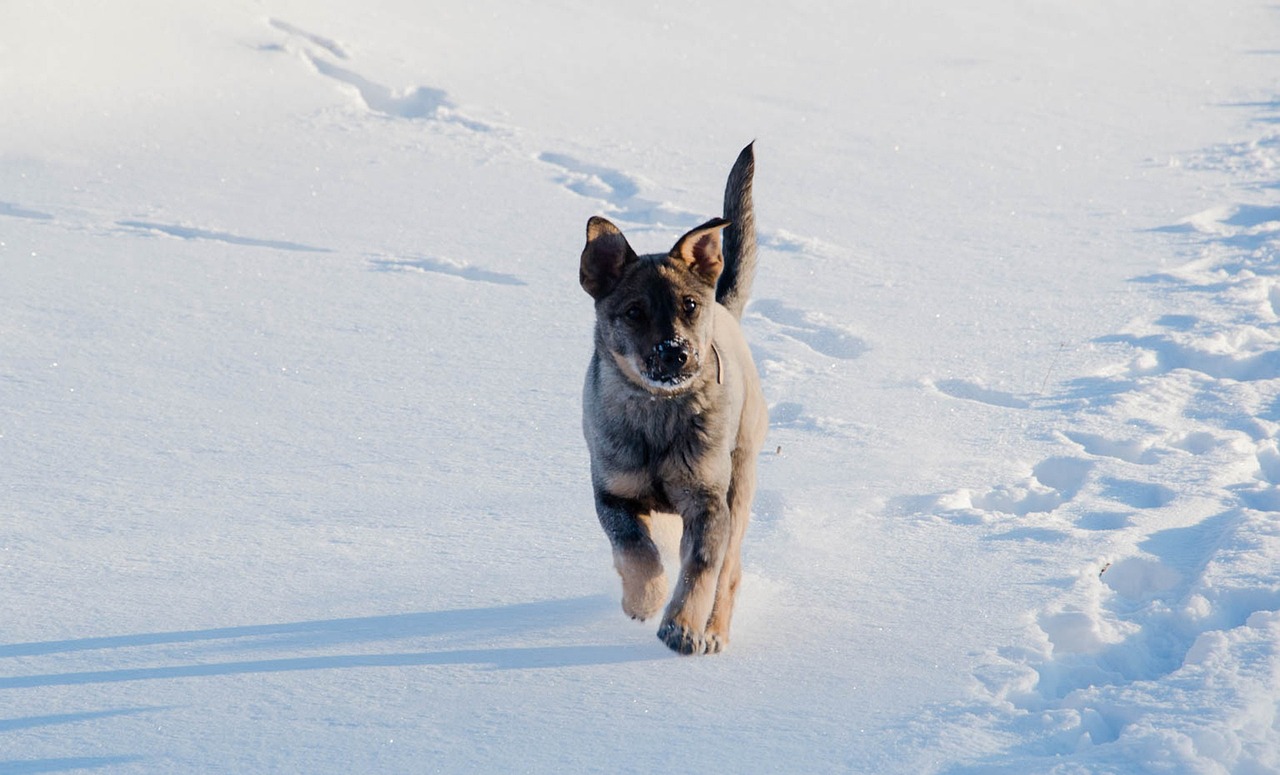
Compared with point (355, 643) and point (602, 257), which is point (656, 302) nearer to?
point (602, 257)

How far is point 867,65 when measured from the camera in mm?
15391

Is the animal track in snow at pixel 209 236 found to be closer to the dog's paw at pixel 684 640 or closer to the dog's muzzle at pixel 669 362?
the dog's muzzle at pixel 669 362

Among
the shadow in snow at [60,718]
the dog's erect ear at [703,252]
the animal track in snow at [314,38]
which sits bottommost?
the animal track in snow at [314,38]

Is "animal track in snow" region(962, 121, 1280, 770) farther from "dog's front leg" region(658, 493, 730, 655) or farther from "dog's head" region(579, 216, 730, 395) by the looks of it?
"dog's head" region(579, 216, 730, 395)

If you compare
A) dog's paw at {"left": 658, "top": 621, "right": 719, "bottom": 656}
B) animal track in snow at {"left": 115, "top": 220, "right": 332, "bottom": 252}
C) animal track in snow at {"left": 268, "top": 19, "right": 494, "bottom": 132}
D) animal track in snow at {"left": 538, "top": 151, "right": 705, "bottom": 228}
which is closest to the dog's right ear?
dog's paw at {"left": 658, "top": 621, "right": 719, "bottom": 656}

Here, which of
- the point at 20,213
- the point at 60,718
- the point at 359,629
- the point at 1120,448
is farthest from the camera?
the point at 20,213

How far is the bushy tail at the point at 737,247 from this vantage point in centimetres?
536

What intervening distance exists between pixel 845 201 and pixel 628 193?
1.75 metres

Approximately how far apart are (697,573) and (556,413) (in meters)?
2.15

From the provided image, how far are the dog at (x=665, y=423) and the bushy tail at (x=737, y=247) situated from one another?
0.79 meters

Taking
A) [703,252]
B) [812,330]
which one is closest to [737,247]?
[703,252]

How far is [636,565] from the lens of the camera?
4078 millimetres

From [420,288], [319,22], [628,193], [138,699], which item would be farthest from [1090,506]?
[319,22]

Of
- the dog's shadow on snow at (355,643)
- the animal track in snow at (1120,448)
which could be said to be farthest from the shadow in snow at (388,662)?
the animal track in snow at (1120,448)
